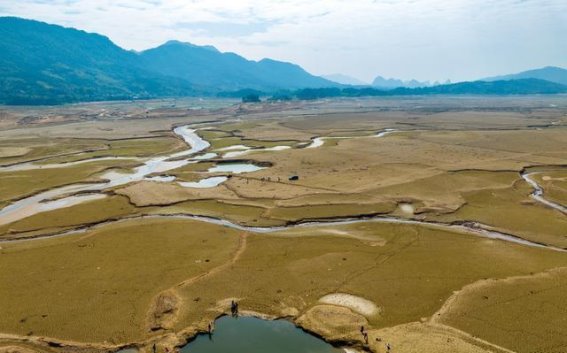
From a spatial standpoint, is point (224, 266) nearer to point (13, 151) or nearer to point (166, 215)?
point (166, 215)

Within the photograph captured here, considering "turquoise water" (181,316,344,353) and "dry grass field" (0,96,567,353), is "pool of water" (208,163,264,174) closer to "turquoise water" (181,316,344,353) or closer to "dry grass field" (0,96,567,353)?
"dry grass field" (0,96,567,353)

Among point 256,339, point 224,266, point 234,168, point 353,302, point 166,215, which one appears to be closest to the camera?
point 256,339

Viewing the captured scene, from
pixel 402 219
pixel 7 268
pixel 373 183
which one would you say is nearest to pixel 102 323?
pixel 7 268

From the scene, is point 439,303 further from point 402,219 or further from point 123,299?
point 123,299

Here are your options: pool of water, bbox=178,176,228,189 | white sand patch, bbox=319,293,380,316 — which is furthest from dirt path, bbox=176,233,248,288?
pool of water, bbox=178,176,228,189

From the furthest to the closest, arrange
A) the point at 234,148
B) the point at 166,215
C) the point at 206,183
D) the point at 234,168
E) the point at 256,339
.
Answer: the point at 234,148
the point at 234,168
the point at 206,183
the point at 166,215
the point at 256,339

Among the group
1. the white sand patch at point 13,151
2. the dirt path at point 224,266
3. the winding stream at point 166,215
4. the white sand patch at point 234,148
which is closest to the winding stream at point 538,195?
the winding stream at point 166,215

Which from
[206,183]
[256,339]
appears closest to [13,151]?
[206,183]

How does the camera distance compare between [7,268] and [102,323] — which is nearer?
[102,323]
